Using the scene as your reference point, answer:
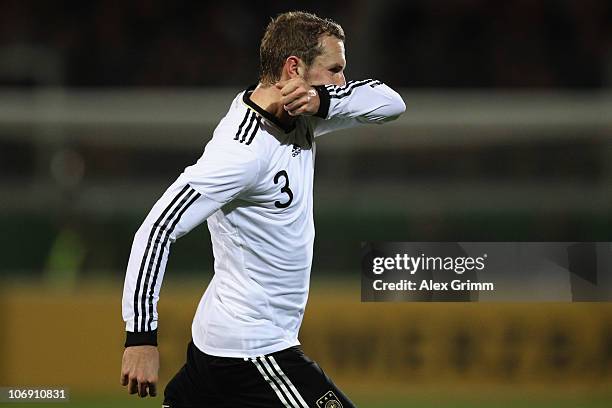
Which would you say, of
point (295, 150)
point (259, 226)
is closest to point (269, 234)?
point (259, 226)

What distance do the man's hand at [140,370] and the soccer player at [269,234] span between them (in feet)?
1.26

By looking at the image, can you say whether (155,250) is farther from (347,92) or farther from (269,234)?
(347,92)

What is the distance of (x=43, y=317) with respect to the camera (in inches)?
231

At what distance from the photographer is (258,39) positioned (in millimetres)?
9719

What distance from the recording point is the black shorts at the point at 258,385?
2.54 m

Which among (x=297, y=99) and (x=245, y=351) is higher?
(x=297, y=99)

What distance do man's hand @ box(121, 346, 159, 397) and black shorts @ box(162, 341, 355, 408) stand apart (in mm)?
381

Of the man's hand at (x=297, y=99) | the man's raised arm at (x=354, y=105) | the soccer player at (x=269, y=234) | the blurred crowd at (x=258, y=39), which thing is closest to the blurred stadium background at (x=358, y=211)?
the blurred crowd at (x=258, y=39)

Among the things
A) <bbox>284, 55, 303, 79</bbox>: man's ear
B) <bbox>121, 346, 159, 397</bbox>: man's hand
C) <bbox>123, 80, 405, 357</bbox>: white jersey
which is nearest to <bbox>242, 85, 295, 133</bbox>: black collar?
<bbox>123, 80, 405, 357</bbox>: white jersey

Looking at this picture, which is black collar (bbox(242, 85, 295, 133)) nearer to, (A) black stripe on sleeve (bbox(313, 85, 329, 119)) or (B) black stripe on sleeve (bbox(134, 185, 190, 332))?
(A) black stripe on sleeve (bbox(313, 85, 329, 119))

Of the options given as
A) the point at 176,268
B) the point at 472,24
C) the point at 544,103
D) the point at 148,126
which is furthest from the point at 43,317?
the point at 472,24

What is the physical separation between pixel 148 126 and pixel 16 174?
1.17 m

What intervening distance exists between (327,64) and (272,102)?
211mm

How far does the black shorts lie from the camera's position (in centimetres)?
254
